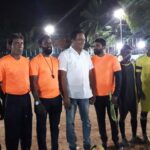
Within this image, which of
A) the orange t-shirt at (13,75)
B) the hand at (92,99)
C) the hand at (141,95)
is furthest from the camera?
the hand at (141,95)

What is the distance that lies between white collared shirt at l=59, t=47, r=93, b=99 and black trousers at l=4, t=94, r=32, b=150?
76 centimetres

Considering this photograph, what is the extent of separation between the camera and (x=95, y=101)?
23.6ft

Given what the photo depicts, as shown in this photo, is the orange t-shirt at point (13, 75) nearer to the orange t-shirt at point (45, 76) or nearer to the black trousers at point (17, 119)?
the black trousers at point (17, 119)

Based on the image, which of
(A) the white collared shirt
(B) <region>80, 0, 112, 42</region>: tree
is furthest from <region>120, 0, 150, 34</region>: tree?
(A) the white collared shirt

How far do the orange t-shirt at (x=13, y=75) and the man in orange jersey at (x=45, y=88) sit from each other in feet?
0.63

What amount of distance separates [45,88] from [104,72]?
1232mm

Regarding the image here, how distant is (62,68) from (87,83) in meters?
0.54

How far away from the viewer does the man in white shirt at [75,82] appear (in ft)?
21.3


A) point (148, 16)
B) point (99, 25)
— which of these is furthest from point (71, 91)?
point (99, 25)

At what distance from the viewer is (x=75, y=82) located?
6.58 metres

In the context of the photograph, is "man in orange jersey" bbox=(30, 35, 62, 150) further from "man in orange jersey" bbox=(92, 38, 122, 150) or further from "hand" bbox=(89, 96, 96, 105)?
"man in orange jersey" bbox=(92, 38, 122, 150)

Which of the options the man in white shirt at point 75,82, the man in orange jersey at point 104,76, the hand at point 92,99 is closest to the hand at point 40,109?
the man in white shirt at point 75,82

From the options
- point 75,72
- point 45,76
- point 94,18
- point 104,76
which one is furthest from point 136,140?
point 94,18

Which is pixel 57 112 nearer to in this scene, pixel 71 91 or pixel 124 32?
pixel 71 91
